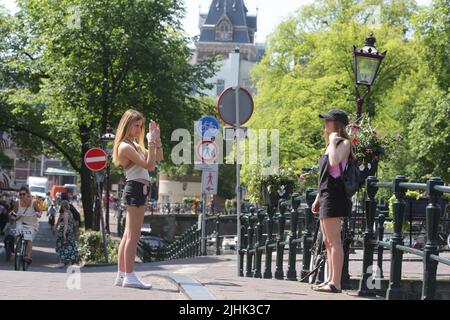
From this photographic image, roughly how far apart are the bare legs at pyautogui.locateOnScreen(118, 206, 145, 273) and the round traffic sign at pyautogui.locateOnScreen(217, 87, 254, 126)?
467 cm

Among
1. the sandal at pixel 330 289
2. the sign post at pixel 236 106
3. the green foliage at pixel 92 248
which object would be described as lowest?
the green foliage at pixel 92 248

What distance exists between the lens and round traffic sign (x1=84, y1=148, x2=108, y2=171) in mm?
22312

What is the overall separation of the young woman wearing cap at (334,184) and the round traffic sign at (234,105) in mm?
4798

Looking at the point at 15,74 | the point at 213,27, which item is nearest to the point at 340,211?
the point at 15,74

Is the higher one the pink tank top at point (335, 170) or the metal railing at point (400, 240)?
the pink tank top at point (335, 170)

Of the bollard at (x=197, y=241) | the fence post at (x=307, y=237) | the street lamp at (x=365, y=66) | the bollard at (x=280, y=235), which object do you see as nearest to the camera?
the fence post at (x=307, y=237)

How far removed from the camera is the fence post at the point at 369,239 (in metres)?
8.59

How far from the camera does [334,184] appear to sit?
791cm

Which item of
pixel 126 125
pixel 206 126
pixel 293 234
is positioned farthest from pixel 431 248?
pixel 206 126

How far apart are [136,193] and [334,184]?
5.80 feet

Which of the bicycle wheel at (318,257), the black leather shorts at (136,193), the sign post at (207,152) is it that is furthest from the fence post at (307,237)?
the sign post at (207,152)

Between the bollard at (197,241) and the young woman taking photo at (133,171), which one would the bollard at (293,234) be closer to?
the young woman taking photo at (133,171)

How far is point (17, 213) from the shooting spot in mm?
17469

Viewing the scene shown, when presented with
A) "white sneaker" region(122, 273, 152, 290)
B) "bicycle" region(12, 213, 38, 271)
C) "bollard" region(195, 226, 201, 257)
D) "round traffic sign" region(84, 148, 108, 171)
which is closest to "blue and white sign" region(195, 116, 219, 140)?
"round traffic sign" region(84, 148, 108, 171)
